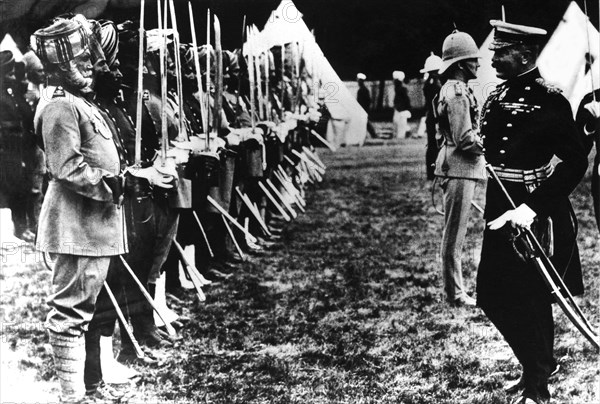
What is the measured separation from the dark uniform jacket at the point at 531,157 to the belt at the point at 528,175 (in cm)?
2

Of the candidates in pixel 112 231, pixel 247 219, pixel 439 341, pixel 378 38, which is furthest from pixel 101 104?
pixel 439 341

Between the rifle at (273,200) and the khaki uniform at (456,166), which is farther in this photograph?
the rifle at (273,200)

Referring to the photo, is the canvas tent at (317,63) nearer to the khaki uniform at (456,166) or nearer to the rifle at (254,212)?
the khaki uniform at (456,166)

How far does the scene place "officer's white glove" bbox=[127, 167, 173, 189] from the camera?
484 centimetres

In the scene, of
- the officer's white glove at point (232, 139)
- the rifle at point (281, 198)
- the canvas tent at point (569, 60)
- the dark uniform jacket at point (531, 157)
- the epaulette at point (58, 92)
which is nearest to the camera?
the epaulette at point (58, 92)

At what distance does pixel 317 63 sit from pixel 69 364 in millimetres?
2288

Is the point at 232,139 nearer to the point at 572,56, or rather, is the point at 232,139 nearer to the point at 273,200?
the point at 273,200

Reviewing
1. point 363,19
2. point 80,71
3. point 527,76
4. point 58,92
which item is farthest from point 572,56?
point 58,92

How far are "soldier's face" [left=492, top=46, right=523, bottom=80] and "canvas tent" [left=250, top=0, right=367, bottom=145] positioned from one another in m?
0.87

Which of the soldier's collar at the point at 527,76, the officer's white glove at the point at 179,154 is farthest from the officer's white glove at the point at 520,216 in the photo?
the officer's white glove at the point at 179,154

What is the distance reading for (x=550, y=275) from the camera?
16.0 feet

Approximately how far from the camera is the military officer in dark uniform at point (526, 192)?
4.76 m

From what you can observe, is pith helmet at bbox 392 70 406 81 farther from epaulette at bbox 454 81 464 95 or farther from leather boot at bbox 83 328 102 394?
leather boot at bbox 83 328 102 394

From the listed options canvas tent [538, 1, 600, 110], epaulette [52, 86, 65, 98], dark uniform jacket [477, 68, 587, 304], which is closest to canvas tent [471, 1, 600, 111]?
canvas tent [538, 1, 600, 110]
